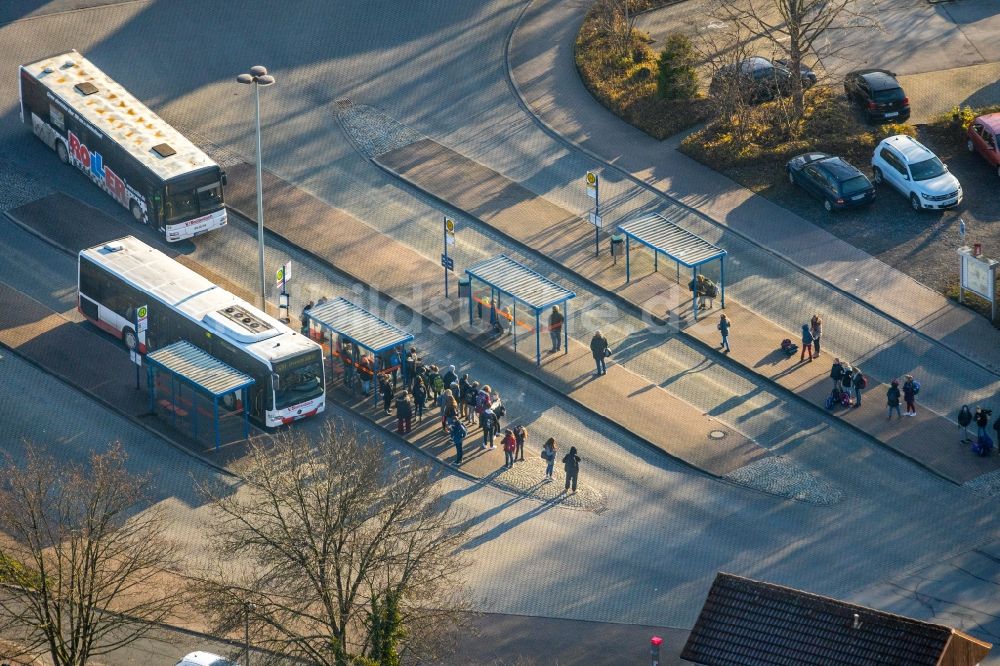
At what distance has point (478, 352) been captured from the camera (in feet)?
223

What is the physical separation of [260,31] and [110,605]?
115 ft

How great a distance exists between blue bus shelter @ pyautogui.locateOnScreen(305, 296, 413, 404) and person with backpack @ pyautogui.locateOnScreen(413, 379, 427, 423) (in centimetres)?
147

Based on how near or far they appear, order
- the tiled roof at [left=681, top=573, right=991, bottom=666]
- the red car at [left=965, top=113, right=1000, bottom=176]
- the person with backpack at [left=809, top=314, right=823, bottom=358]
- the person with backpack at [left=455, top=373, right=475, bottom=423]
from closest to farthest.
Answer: the tiled roof at [left=681, top=573, right=991, bottom=666], the person with backpack at [left=455, top=373, right=475, bottom=423], the person with backpack at [left=809, top=314, right=823, bottom=358], the red car at [left=965, top=113, right=1000, bottom=176]

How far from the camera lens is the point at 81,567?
51.7 metres

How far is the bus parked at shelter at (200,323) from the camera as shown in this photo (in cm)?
6359

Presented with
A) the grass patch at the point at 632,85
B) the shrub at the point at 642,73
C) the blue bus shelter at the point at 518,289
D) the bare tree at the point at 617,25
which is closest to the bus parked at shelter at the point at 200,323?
the blue bus shelter at the point at 518,289

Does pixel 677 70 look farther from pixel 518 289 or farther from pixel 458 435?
pixel 458 435

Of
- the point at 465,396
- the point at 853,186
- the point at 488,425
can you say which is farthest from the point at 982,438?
the point at 465,396

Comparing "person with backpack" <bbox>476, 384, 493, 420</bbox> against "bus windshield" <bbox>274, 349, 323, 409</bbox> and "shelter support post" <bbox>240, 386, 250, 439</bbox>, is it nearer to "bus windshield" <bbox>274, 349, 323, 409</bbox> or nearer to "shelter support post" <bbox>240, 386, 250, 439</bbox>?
"bus windshield" <bbox>274, 349, 323, 409</bbox>

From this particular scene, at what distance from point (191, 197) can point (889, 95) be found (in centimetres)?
2791

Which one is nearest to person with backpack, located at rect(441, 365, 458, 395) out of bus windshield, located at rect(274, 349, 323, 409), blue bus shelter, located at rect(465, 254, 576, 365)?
blue bus shelter, located at rect(465, 254, 576, 365)

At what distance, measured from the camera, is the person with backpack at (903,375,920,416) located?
211ft

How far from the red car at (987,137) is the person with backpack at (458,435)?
25.8 m

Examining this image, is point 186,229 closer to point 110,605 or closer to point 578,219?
point 578,219
